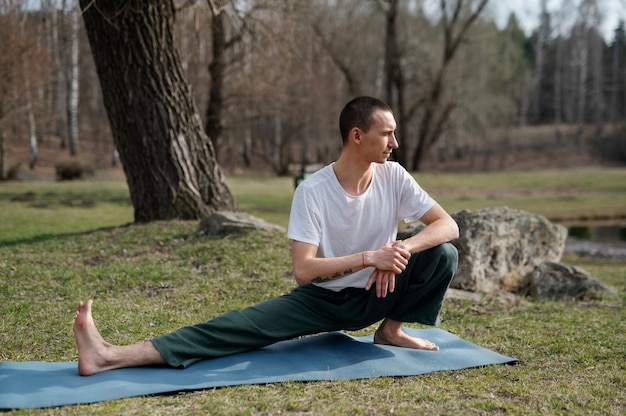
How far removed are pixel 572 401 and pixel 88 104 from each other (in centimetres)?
4531

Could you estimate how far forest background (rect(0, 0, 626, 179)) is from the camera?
19922 millimetres

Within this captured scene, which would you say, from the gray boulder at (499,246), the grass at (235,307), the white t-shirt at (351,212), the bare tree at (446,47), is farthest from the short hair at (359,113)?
the bare tree at (446,47)

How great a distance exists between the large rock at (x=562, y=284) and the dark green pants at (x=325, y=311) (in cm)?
377

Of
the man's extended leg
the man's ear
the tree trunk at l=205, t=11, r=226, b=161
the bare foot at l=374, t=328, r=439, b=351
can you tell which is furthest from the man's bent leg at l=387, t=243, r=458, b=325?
the tree trunk at l=205, t=11, r=226, b=161

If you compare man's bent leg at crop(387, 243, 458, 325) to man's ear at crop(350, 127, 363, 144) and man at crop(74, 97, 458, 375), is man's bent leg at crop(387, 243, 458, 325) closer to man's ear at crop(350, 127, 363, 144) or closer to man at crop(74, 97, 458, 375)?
man at crop(74, 97, 458, 375)

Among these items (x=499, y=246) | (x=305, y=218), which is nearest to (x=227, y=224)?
(x=499, y=246)

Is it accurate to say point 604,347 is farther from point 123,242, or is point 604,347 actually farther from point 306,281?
point 123,242

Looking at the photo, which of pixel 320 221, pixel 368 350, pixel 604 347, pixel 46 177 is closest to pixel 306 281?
pixel 320 221

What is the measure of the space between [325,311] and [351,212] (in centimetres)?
63

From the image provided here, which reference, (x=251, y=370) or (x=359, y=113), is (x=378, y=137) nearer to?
(x=359, y=113)

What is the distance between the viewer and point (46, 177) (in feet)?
93.1

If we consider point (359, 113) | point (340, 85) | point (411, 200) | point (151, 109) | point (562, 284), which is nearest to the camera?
point (359, 113)

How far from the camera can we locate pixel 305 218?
13.2 ft

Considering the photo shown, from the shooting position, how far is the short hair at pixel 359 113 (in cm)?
412
